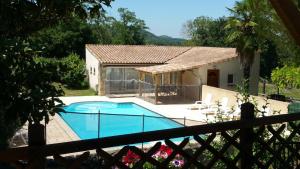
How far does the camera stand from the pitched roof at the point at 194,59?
29500 millimetres

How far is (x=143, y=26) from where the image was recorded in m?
58.4

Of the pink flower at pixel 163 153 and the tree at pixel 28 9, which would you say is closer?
the tree at pixel 28 9

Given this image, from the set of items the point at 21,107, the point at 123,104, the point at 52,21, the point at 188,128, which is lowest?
the point at 123,104

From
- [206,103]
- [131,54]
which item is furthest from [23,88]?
[131,54]

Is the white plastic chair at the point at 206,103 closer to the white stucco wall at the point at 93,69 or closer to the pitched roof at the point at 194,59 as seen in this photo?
the pitched roof at the point at 194,59

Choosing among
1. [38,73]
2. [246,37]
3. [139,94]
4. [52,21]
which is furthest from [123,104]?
[38,73]

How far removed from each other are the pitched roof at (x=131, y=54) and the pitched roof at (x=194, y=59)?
3.47 feet

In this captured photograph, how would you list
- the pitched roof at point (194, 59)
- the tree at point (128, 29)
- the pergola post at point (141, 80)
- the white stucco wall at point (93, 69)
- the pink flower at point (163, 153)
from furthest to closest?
the tree at point (128, 29), the white stucco wall at point (93, 69), the pergola post at point (141, 80), the pitched roof at point (194, 59), the pink flower at point (163, 153)

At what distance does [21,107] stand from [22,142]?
1124 cm

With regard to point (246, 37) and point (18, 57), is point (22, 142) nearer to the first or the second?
point (18, 57)

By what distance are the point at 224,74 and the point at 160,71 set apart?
5.14 m

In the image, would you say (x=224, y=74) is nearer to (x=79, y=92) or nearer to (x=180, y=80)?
(x=180, y=80)

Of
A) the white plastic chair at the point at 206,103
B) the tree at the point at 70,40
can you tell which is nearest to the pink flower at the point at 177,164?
the white plastic chair at the point at 206,103

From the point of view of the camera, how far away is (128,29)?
57656 mm
